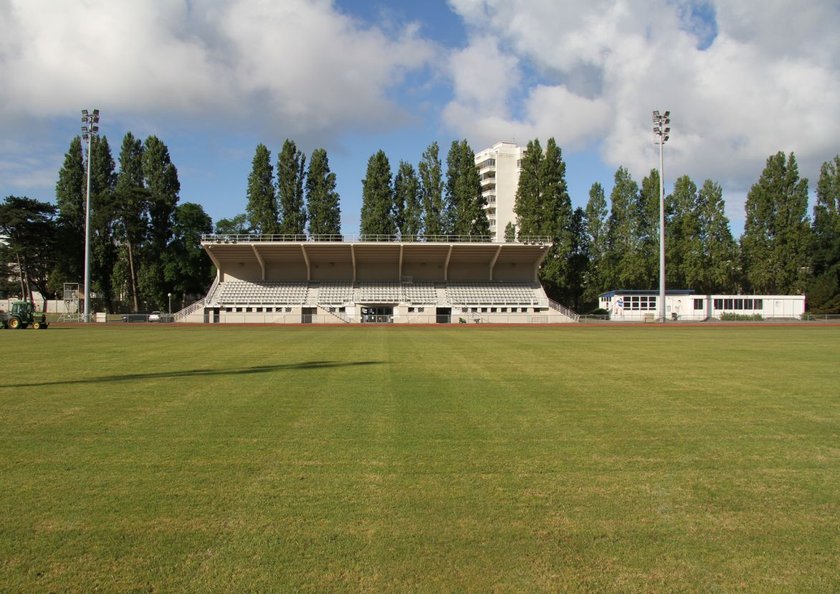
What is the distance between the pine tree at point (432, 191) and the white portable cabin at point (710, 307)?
23830 mm

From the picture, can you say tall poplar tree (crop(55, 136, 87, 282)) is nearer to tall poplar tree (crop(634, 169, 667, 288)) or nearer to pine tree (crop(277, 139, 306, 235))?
pine tree (crop(277, 139, 306, 235))

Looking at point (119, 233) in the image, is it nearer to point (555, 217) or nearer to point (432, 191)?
point (432, 191)

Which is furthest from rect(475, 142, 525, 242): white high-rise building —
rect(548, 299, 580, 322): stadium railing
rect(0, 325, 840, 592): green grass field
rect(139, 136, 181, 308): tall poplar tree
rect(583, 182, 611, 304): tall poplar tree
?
rect(0, 325, 840, 592): green grass field

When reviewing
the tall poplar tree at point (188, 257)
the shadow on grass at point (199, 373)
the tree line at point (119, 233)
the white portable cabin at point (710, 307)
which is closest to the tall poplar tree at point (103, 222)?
the tree line at point (119, 233)

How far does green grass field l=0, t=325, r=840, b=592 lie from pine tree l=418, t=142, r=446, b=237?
5832cm

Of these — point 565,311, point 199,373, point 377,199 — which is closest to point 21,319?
point 199,373

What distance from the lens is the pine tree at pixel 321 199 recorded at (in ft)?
224

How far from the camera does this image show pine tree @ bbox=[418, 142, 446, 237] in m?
68.8

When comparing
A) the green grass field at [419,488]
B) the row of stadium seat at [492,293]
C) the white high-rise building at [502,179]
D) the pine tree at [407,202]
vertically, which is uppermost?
the white high-rise building at [502,179]

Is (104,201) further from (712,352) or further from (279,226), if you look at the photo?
(712,352)

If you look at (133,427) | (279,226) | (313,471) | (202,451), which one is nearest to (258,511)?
(313,471)

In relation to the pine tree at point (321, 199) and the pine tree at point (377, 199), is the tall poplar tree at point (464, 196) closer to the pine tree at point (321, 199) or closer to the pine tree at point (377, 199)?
the pine tree at point (377, 199)

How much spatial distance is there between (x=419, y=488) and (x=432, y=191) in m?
65.7

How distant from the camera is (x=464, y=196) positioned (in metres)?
67.7
